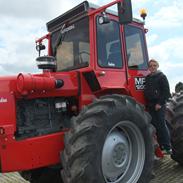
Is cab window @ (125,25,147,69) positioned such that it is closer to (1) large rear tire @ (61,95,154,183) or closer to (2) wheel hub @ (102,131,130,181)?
(1) large rear tire @ (61,95,154,183)

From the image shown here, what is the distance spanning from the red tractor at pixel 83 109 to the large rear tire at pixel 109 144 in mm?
12

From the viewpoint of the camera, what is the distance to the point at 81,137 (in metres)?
4.70

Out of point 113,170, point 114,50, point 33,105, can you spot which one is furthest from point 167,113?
point 33,105

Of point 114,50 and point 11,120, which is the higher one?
point 114,50

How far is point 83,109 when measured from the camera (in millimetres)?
4961

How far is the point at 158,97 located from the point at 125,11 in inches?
71.8

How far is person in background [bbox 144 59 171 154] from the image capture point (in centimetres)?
653

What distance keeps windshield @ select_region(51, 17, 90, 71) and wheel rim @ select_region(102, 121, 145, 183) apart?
1147mm

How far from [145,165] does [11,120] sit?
79.6 inches

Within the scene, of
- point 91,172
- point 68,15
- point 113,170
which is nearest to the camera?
point 91,172

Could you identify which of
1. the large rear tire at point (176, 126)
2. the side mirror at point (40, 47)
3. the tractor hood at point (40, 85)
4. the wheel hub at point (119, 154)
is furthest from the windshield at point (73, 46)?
the large rear tire at point (176, 126)

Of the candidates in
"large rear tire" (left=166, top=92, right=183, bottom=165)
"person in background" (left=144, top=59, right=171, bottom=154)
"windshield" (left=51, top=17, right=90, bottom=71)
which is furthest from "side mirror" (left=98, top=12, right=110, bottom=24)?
"large rear tire" (left=166, top=92, right=183, bottom=165)

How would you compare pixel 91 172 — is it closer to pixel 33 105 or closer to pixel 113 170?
pixel 113 170

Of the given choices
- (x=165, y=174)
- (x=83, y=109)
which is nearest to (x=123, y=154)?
(x=83, y=109)
